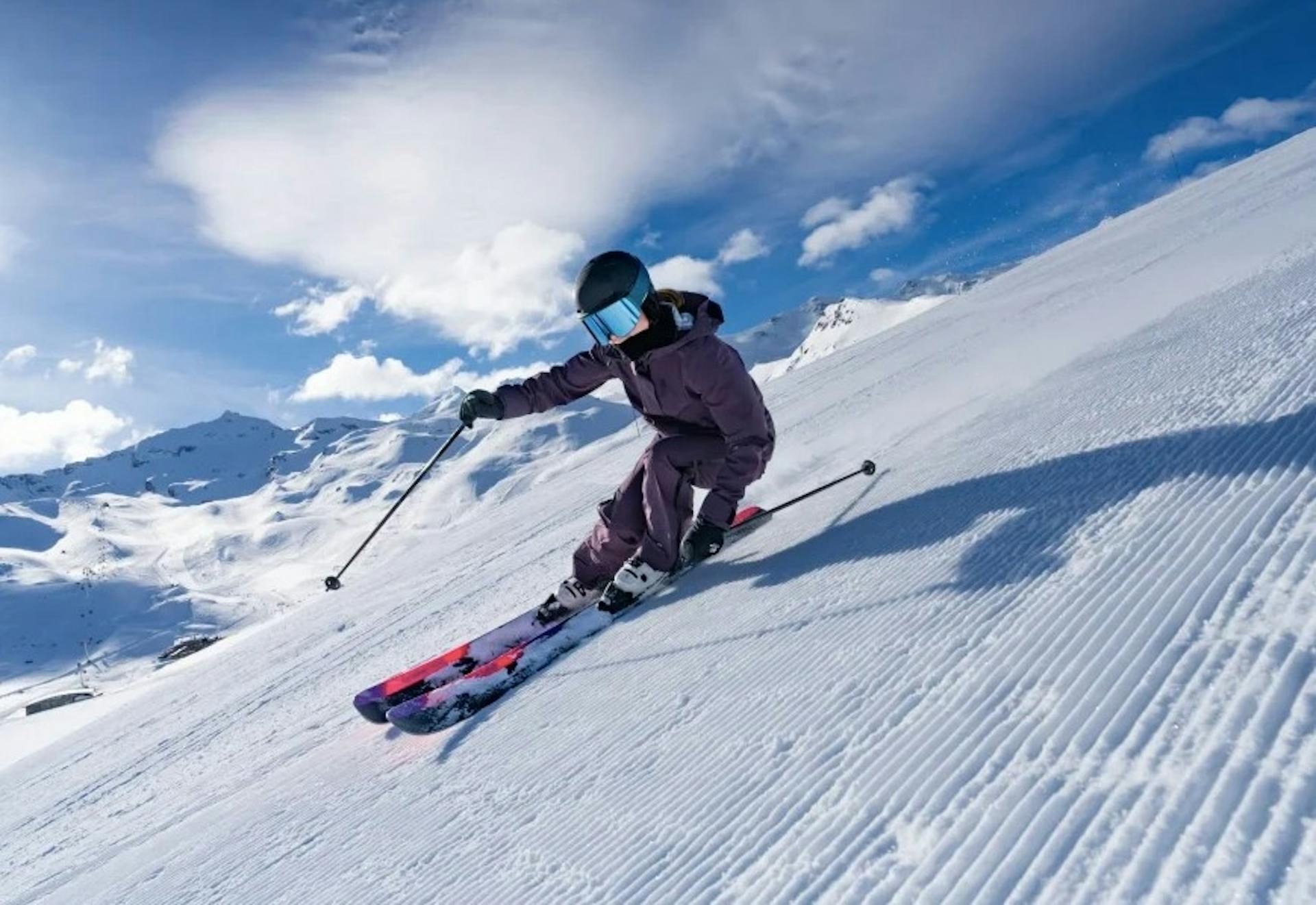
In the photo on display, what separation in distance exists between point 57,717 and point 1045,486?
19030mm

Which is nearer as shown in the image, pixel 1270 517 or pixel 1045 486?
pixel 1270 517

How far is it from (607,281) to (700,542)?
170 cm

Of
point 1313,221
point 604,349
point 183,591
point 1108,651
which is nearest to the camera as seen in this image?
point 1108,651

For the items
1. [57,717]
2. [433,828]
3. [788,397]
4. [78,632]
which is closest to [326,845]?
[433,828]

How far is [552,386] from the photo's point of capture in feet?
19.6

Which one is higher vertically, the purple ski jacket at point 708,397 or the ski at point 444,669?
the purple ski jacket at point 708,397

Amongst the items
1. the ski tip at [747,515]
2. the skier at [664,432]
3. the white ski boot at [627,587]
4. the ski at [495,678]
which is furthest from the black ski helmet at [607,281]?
the ski tip at [747,515]

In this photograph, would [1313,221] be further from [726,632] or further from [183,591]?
[183,591]

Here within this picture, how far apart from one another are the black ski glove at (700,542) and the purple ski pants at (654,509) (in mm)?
69

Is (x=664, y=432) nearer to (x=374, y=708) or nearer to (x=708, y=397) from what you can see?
(x=708, y=397)

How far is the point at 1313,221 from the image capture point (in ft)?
27.7

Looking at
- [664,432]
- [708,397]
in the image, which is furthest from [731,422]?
[664,432]

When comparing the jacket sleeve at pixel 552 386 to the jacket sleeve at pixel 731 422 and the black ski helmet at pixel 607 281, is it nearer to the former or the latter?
the black ski helmet at pixel 607 281

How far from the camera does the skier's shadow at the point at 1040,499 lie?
290cm
